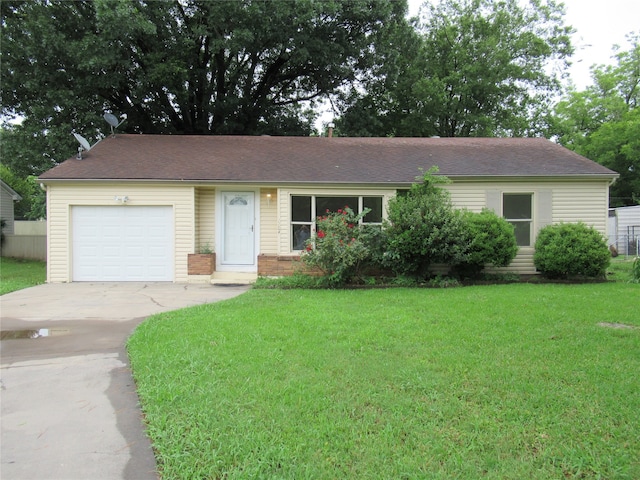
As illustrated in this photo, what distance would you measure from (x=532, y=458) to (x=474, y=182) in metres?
9.60

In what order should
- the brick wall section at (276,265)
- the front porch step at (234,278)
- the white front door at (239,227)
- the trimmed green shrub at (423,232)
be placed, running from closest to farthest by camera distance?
the trimmed green shrub at (423,232), the front porch step at (234,278), the brick wall section at (276,265), the white front door at (239,227)

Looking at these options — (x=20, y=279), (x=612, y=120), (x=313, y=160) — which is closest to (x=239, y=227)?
(x=313, y=160)

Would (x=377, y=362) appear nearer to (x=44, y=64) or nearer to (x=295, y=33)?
(x=295, y=33)

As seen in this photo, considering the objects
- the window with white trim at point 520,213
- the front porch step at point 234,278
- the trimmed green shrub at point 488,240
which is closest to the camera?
the trimmed green shrub at point 488,240

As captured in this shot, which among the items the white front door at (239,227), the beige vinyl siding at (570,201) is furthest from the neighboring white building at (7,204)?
the beige vinyl siding at (570,201)

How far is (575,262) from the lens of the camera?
392 inches

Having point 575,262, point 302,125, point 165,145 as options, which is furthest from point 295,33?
point 575,262

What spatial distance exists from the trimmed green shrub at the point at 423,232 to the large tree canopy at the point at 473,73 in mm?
12353

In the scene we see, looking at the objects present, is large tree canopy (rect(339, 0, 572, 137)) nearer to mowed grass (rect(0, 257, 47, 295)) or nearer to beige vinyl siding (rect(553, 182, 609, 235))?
beige vinyl siding (rect(553, 182, 609, 235))

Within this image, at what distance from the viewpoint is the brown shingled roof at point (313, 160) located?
36.2 ft

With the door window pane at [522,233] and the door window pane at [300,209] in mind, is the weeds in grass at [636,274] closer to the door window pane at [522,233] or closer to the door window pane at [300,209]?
the door window pane at [522,233]

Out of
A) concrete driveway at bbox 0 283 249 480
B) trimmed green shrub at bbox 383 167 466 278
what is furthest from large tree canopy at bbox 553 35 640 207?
concrete driveway at bbox 0 283 249 480

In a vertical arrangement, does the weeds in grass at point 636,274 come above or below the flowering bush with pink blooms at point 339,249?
below

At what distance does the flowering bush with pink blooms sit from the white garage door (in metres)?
4.20
